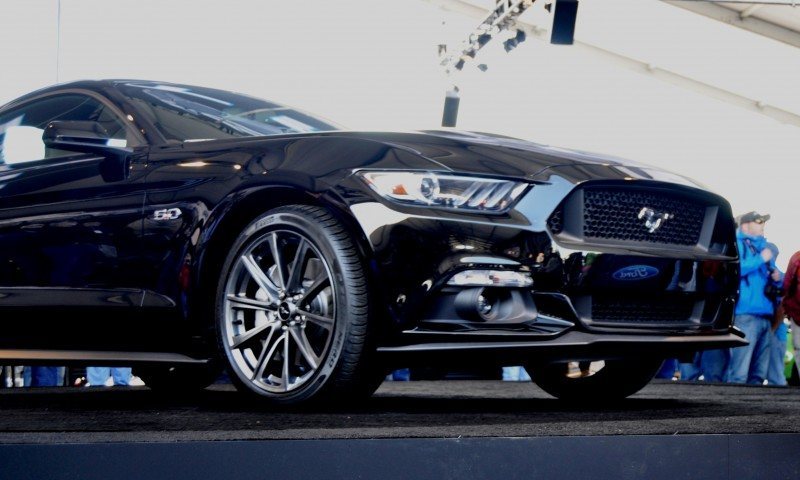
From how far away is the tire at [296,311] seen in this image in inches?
142

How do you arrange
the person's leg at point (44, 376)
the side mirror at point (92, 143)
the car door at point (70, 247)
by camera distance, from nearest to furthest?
the car door at point (70, 247) → the side mirror at point (92, 143) → the person's leg at point (44, 376)

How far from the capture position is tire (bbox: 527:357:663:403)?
4895 millimetres

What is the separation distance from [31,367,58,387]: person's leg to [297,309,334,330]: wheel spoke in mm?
6132

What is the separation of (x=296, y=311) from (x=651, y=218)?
1.31 m

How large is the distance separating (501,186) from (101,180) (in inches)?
64.8

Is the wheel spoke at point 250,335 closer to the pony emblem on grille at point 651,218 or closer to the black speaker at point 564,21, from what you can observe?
the pony emblem on grille at point 651,218

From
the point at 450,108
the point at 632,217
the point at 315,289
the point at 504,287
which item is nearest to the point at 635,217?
the point at 632,217

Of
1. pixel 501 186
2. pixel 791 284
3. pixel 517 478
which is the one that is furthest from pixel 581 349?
pixel 791 284

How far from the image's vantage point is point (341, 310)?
3.60 metres

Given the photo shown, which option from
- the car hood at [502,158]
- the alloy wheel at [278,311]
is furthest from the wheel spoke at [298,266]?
the car hood at [502,158]

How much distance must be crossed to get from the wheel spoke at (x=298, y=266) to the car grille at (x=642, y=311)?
3.26ft

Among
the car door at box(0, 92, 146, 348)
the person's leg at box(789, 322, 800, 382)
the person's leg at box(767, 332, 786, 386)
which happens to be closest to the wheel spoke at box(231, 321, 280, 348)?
the car door at box(0, 92, 146, 348)

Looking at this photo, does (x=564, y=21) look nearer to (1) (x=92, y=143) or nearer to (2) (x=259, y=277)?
(1) (x=92, y=143)

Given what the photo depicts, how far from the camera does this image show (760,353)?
9.74 metres
